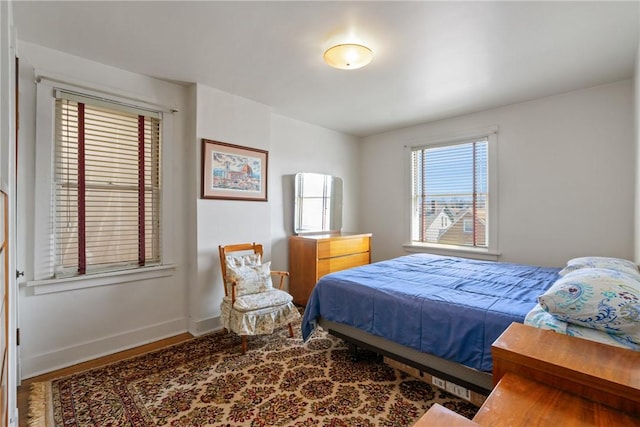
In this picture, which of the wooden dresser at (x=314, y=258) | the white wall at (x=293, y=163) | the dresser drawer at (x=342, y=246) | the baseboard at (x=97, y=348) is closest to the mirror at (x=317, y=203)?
the white wall at (x=293, y=163)

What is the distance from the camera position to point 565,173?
10.5 feet

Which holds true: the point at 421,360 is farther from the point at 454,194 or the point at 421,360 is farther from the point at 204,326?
the point at 454,194

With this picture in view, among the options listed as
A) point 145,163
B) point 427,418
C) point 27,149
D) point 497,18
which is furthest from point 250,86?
point 427,418

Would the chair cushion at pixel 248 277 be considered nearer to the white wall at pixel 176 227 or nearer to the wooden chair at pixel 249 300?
the wooden chair at pixel 249 300

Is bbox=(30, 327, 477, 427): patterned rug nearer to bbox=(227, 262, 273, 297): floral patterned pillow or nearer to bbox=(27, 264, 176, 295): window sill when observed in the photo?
bbox=(227, 262, 273, 297): floral patterned pillow

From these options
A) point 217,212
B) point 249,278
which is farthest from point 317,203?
point 249,278

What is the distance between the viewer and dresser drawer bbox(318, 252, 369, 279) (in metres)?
3.69

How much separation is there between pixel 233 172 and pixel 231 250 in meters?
0.85

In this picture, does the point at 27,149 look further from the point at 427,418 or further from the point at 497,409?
the point at 497,409

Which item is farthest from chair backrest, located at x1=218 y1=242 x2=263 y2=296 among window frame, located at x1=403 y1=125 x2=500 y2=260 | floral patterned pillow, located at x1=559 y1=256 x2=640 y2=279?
floral patterned pillow, located at x1=559 y1=256 x2=640 y2=279

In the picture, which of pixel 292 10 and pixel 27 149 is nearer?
pixel 292 10

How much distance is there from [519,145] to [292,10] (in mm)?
3042

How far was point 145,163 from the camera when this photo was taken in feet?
9.36

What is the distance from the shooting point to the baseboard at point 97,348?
7.41 ft
